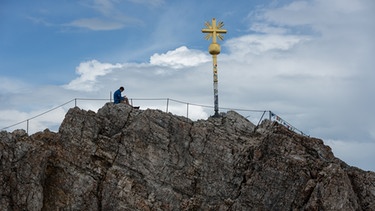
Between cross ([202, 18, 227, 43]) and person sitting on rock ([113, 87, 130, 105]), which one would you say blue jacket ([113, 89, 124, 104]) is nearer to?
person sitting on rock ([113, 87, 130, 105])

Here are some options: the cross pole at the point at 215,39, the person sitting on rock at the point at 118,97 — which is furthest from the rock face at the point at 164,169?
the cross pole at the point at 215,39

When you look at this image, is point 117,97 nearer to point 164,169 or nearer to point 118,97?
point 118,97

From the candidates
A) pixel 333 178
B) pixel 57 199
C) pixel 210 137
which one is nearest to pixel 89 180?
pixel 57 199

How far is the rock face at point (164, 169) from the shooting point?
158 feet

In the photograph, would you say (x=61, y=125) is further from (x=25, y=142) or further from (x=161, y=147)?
(x=161, y=147)

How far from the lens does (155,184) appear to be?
49.6m

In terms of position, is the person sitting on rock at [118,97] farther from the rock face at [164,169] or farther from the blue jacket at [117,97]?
the rock face at [164,169]

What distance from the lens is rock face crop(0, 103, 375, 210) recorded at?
48.0 metres

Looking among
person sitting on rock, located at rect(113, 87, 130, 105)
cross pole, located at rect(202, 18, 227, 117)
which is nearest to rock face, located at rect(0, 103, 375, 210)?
person sitting on rock, located at rect(113, 87, 130, 105)

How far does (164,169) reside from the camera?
50031 millimetres

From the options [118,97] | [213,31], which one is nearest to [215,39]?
[213,31]

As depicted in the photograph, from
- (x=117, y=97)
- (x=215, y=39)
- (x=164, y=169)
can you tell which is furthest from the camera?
(x=215, y=39)

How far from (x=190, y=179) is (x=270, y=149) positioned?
617 cm

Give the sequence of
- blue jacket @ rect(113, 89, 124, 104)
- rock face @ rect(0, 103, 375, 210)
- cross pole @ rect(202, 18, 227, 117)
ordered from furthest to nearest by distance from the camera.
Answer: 1. cross pole @ rect(202, 18, 227, 117)
2. blue jacket @ rect(113, 89, 124, 104)
3. rock face @ rect(0, 103, 375, 210)
